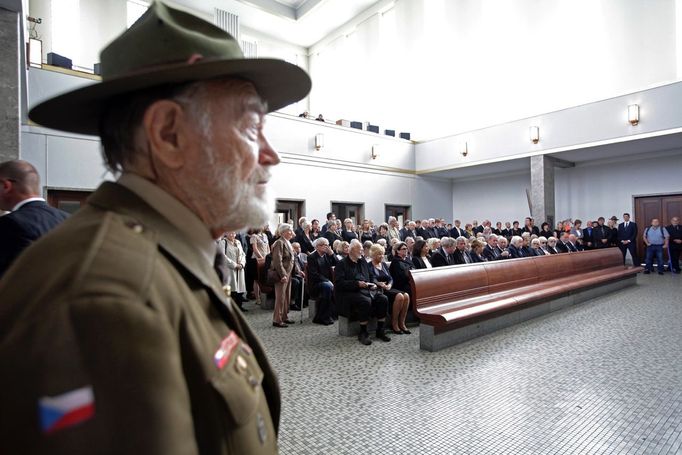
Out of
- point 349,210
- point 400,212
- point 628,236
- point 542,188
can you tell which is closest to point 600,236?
point 628,236

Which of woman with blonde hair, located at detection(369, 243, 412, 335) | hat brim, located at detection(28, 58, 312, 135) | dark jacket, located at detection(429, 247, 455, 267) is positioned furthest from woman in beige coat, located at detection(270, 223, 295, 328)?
hat brim, located at detection(28, 58, 312, 135)

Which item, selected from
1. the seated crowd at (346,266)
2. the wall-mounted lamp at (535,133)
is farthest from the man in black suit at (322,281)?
the wall-mounted lamp at (535,133)

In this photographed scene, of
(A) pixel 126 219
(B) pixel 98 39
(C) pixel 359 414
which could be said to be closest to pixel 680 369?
(C) pixel 359 414

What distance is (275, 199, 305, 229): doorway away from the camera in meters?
10.3

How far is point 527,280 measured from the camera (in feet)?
19.0

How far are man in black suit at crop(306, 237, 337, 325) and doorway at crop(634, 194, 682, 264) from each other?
33.4ft

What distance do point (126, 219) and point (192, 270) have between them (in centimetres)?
13

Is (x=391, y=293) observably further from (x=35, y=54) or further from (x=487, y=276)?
(x=35, y=54)

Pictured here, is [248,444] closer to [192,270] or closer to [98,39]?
[192,270]

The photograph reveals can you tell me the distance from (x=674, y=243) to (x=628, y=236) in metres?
0.97

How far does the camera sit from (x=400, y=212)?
518 inches

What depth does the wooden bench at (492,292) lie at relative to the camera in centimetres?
399

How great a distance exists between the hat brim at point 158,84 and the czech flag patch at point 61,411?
493 mm

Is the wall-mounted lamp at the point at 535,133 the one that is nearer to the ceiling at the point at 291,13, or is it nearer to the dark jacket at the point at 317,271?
the dark jacket at the point at 317,271
